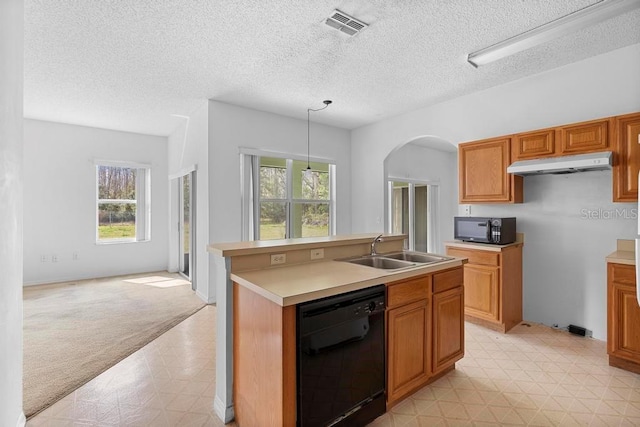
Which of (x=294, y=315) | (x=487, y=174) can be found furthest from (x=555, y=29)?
(x=294, y=315)

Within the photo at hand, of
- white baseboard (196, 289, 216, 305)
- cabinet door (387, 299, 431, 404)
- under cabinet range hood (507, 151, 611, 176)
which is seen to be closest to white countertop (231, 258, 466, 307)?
cabinet door (387, 299, 431, 404)

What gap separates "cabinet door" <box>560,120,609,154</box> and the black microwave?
901 mm

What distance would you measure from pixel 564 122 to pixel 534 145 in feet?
1.35

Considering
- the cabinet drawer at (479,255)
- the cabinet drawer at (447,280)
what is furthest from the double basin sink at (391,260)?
the cabinet drawer at (479,255)

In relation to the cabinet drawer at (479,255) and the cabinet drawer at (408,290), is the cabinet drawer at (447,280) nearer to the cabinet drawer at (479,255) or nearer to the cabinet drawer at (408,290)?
the cabinet drawer at (408,290)

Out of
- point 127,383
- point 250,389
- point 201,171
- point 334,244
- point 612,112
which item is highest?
point 612,112

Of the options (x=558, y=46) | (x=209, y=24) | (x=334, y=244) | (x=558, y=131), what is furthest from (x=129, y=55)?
(x=558, y=131)

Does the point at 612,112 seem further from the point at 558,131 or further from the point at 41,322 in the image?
the point at 41,322

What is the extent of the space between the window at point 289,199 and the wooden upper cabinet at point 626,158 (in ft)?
12.8

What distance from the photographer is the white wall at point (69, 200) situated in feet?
17.5

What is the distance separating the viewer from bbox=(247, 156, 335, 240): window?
16.2 ft

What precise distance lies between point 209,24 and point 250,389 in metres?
2.71

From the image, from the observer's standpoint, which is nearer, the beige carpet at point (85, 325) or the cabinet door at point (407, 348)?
the cabinet door at point (407, 348)

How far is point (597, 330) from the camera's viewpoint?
10.4 ft
